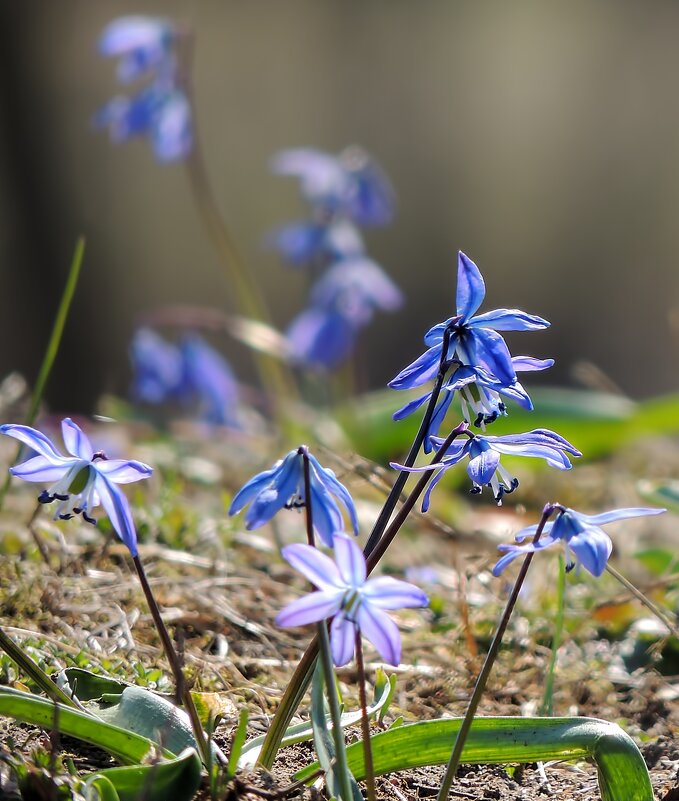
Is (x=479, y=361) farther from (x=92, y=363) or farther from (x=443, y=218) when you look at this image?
(x=443, y=218)

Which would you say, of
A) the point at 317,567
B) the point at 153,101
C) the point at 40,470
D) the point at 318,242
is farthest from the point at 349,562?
the point at 153,101

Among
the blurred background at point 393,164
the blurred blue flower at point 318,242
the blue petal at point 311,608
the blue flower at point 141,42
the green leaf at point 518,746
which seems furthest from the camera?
the blurred background at point 393,164

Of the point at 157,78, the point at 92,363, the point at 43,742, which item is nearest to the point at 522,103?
the point at 92,363

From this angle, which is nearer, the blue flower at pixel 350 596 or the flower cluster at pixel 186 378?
the blue flower at pixel 350 596

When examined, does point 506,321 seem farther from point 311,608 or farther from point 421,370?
point 311,608

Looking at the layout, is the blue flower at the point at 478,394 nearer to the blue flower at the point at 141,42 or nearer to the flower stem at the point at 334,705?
the flower stem at the point at 334,705

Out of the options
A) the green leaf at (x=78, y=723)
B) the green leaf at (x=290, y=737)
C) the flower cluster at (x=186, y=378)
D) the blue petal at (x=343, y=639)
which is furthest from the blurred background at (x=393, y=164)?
the blue petal at (x=343, y=639)
